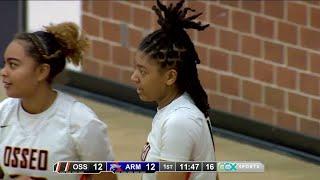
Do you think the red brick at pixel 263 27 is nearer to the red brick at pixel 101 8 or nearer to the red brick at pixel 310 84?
the red brick at pixel 310 84

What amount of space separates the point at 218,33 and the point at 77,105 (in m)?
4.48

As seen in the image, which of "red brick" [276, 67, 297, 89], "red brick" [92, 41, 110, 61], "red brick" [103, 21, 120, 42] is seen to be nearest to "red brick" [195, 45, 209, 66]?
"red brick" [276, 67, 297, 89]

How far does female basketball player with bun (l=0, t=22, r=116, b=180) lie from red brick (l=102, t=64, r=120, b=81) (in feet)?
17.0

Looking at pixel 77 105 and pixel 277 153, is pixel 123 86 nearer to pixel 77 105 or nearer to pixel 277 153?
pixel 277 153

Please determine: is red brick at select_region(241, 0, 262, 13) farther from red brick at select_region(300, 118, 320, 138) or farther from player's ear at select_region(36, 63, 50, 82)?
player's ear at select_region(36, 63, 50, 82)

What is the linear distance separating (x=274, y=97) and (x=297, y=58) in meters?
0.43

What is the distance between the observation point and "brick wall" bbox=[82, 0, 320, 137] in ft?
25.4

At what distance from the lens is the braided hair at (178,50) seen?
3.76m

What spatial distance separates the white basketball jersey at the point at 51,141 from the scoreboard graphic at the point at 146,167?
0.23 feet

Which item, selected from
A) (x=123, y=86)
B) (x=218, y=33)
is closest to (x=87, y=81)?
(x=123, y=86)

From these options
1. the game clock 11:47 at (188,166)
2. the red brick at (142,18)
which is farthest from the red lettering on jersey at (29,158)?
the red brick at (142,18)

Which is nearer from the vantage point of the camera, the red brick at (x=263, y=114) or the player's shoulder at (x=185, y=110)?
the player's shoulder at (x=185, y=110)

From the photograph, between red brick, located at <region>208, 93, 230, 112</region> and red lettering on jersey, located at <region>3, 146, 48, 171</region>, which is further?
red brick, located at <region>208, 93, 230, 112</region>

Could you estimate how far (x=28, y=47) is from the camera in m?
4.04
